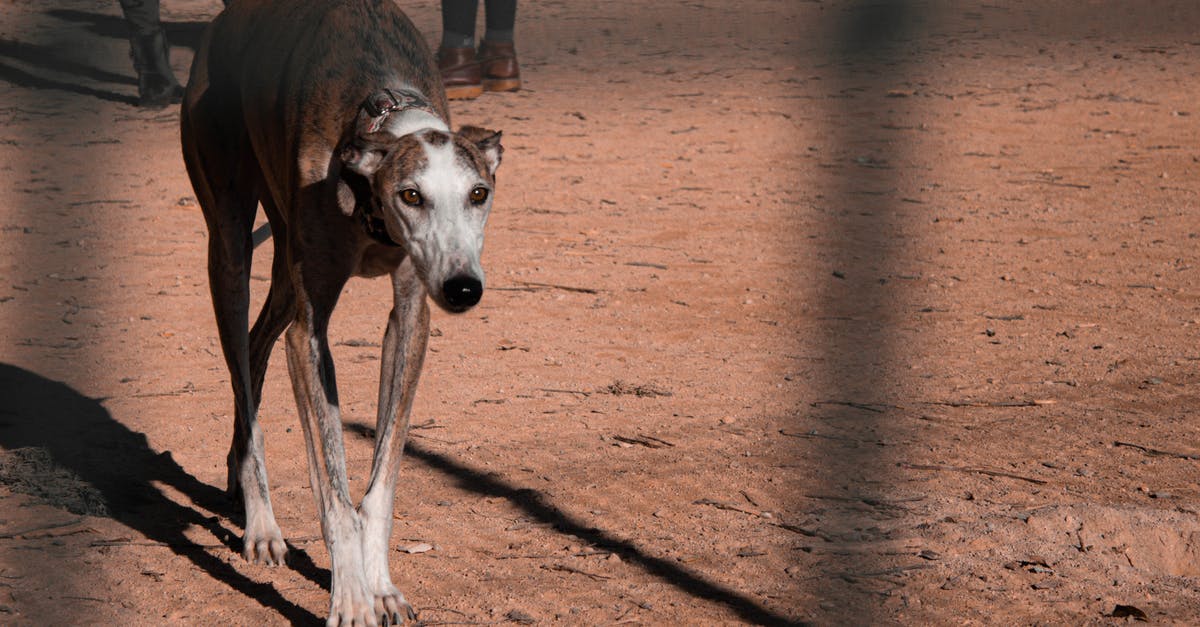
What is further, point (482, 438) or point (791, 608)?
point (482, 438)

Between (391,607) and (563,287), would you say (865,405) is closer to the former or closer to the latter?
(563,287)

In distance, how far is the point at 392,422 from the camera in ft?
10.9

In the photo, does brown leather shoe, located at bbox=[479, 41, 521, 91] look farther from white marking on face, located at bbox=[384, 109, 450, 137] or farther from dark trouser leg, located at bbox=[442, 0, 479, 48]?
white marking on face, located at bbox=[384, 109, 450, 137]

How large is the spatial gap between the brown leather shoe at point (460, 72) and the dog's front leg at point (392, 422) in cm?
585

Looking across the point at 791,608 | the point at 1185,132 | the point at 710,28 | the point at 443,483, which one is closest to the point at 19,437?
the point at 443,483

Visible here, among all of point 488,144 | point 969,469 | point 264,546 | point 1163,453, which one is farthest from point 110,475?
point 1163,453

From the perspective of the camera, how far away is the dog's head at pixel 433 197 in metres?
2.87

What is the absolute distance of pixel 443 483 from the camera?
3984mm

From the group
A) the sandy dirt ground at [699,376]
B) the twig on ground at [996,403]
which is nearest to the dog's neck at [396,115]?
the sandy dirt ground at [699,376]

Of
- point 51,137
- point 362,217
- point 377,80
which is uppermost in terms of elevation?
point 377,80

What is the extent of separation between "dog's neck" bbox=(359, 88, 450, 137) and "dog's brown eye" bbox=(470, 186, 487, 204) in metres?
0.19

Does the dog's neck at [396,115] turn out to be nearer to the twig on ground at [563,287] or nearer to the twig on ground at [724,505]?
the twig on ground at [724,505]

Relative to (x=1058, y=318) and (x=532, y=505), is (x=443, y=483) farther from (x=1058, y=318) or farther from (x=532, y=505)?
(x=1058, y=318)

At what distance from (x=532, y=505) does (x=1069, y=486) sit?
1.41 metres
